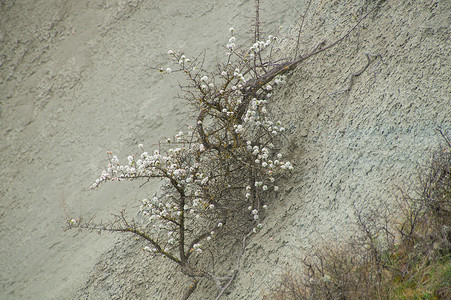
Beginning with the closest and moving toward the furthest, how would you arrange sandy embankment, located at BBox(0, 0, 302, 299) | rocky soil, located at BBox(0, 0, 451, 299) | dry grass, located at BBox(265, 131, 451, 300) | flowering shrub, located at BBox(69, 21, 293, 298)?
dry grass, located at BBox(265, 131, 451, 300)
rocky soil, located at BBox(0, 0, 451, 299)
flowering shrub, located at BBox(69, 21, 293, 298)
sandy embankment, located at BBox(0, 0, 302, 299)

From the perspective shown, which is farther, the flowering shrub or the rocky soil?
the flowering shrub

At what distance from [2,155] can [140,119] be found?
7.47 feet

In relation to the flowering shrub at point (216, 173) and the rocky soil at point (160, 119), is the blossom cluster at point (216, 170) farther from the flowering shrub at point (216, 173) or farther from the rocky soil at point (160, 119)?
the rocky soil at point (160, 119)

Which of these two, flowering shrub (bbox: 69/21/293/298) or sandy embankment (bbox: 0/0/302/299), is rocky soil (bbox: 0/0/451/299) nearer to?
sandy embankment (bbox: 0/0/302/299)

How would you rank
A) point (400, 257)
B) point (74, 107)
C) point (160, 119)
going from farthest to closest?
1. point (74, 107)
2. point (160, 119)
3. point (400, 257)

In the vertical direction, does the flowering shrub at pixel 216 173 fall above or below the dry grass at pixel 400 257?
above

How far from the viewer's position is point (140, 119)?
532 cm

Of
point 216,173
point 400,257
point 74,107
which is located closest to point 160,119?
point 74,107

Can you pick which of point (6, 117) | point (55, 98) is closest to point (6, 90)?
point (6, 117)

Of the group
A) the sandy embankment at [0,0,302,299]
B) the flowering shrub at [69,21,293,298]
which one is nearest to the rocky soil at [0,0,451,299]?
the sandy embankment at [0,0,302,299]

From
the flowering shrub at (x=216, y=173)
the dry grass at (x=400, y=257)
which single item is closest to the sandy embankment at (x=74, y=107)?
the flowering shrub at (x=216, y=173)

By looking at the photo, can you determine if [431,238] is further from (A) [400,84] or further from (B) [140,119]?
(B) [140,119]

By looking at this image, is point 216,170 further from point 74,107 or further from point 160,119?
point 74,107

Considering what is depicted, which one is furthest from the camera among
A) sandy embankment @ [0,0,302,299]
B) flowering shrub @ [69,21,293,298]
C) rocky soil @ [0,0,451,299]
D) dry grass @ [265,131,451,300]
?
sandy embankment @ [0,0,302,299]
